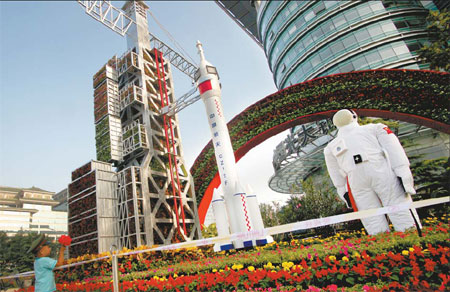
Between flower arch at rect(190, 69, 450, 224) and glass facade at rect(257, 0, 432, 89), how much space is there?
13.6 metres

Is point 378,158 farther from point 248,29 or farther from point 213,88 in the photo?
point 248,29

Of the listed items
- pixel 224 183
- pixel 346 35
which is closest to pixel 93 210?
pixel 224 183

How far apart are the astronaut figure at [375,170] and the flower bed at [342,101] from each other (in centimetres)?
711

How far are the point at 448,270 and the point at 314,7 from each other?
3117cm

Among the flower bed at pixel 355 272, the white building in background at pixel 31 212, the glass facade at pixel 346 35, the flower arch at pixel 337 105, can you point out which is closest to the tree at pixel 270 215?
the flower arch at pixel 337 105

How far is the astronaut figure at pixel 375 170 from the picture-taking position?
19.9ft

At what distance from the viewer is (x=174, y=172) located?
1791cm

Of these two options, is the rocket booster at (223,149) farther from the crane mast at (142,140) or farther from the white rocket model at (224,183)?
the crane mast at (142,140)

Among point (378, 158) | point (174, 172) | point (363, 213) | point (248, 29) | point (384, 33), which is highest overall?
point (248, 29)

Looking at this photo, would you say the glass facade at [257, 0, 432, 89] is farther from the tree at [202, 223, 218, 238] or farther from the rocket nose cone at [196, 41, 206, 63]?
the tree at [202, 223, 218, 238]

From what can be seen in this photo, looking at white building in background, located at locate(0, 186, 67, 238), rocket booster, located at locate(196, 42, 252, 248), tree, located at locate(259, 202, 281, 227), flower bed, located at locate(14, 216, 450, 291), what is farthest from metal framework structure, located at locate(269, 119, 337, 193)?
white building in background, located at locate(0, 186, 67, 238)

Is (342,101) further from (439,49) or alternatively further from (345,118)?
(345,118)

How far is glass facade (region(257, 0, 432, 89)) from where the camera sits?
2516 cm

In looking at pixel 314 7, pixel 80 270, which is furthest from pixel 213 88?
pixel 314 7
